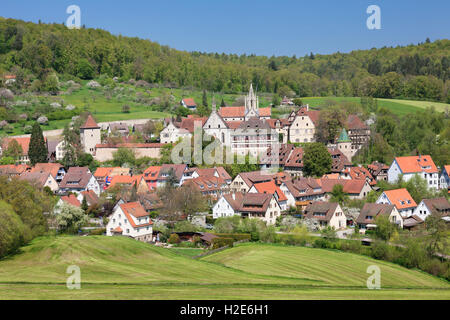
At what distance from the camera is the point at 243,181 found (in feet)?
206

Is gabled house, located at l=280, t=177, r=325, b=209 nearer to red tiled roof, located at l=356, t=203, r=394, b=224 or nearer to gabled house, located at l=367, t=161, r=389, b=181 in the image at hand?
red tiled roof, located at l=356, t=203, r=394, b=224

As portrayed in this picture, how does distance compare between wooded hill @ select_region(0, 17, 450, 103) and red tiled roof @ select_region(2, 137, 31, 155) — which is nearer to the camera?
red tiled roof @ select_region(2, 137, 31, 155)

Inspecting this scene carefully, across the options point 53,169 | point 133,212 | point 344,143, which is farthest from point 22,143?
point 344,143

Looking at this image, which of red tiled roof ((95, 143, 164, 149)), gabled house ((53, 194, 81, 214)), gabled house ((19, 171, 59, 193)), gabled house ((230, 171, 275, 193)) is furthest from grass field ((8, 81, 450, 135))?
gabled house ((53, 194, 81, 214))

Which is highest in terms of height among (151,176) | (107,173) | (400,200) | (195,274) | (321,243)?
(107,173)

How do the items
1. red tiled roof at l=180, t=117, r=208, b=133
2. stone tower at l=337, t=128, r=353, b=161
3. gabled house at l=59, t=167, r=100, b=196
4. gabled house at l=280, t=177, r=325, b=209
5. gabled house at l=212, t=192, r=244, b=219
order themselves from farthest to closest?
red tiled roof at l=180, t=117, r=208, b=133, stone tower at l=337, t=128, r=353, b=161, gabled house at l=59, t=167, r=100, b=196, gabled house at l=280, t=177, r=325, b=209, gabled house at l=212, t=192, r=244, b=219

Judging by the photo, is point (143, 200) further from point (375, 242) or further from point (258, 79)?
point (258, 79)

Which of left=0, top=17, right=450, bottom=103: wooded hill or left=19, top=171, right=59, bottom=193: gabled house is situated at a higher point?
left=0, top=17, right=450, bottom=103: wooded hill

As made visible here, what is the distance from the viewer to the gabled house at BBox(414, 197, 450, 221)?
54938mm

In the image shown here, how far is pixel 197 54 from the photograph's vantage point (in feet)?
652

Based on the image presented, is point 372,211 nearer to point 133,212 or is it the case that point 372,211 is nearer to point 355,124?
point 133,212

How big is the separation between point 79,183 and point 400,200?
34.1m

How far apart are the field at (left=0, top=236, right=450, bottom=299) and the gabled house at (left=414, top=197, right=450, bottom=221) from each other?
48.4 feet
